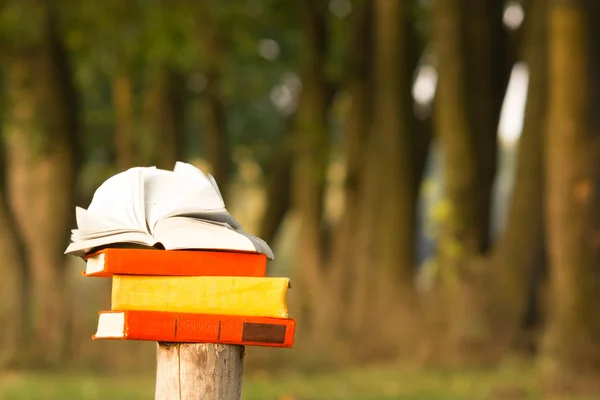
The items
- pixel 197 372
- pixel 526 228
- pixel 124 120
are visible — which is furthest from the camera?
pixel 124 120

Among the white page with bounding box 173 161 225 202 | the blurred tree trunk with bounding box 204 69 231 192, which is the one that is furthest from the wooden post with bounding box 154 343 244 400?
the blurred tree trunk with bounding box 204 69 231 192

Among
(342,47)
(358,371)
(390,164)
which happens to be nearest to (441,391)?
(358,371)

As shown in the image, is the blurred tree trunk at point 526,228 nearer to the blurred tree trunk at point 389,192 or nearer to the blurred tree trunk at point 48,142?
the blurred tree trunk at point 389,192

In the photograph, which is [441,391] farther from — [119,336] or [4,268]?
[119,336]

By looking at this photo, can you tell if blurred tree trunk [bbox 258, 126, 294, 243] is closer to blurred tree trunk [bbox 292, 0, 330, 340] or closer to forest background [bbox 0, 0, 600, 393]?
forest background [bbox 0, 0, 600, 393]

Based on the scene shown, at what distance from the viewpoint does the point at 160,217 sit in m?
5.62

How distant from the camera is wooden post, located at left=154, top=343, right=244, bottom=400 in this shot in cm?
537

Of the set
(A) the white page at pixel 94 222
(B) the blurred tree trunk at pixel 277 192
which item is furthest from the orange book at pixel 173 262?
(B) the blurred tree trunk at pixel 277 192

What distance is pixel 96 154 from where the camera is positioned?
45156mm

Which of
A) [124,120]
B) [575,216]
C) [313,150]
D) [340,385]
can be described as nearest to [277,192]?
[124,120]

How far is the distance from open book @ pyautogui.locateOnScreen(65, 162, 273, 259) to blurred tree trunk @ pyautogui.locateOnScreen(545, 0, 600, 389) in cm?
940

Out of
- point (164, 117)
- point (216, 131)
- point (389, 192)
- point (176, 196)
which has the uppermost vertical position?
point (164, 117)

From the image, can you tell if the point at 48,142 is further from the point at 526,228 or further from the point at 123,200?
the point at 123,200

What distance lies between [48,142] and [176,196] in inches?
637
